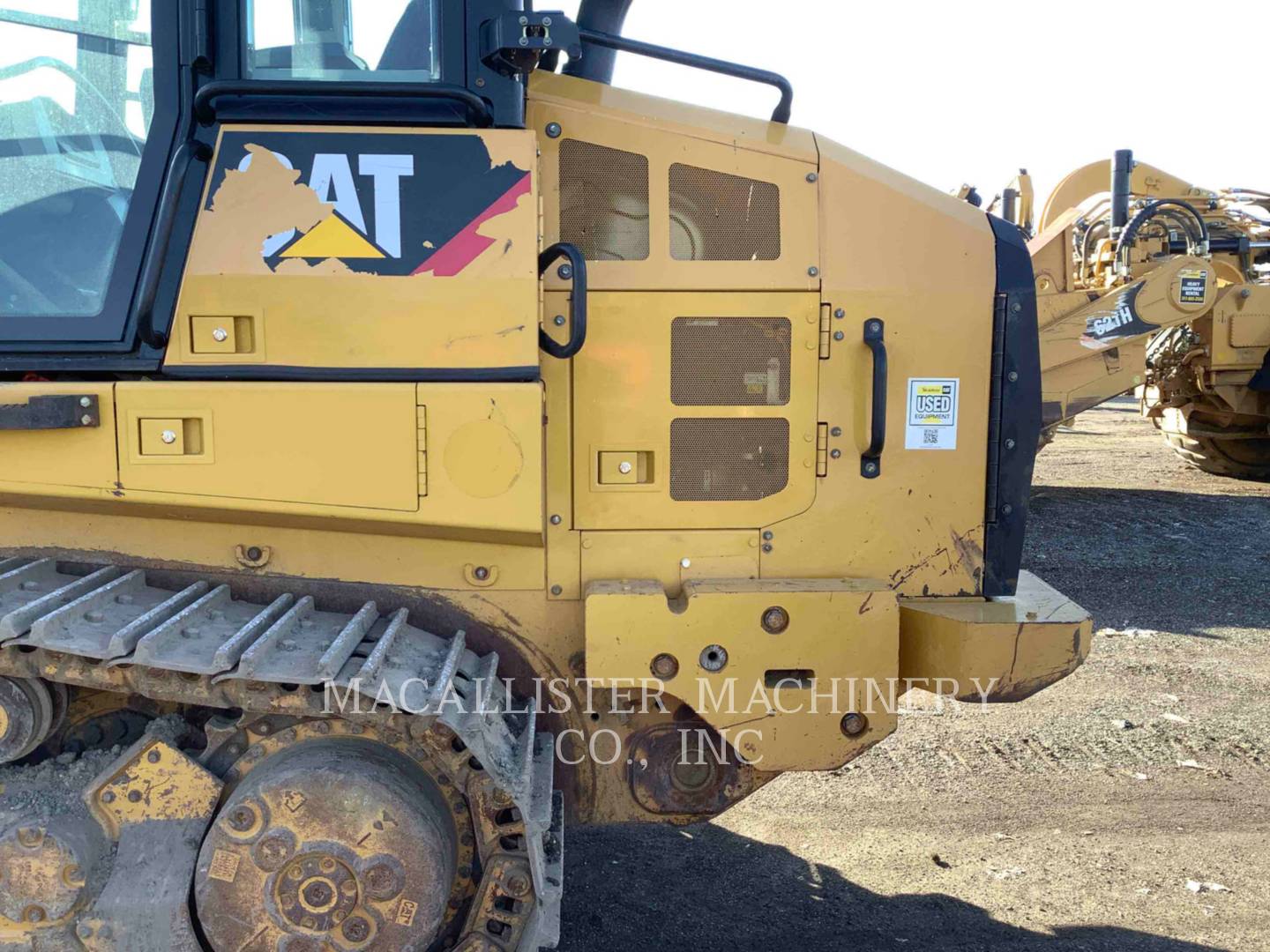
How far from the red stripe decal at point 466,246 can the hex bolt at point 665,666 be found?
1172 millimetres

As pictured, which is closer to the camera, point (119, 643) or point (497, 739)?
point (119, 643)

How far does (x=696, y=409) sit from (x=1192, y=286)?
295 inches

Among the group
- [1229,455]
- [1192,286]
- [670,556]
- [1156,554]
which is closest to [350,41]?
[670,556]

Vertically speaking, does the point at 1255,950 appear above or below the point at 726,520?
below

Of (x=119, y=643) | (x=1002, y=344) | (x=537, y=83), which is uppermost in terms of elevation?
(x=537, y=83)

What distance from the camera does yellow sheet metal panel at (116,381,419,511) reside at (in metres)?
2.52

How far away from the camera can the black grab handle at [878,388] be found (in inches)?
116

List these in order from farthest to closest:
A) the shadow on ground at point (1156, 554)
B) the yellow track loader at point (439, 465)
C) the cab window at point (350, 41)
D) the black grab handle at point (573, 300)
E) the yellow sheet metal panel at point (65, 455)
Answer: the shadow on ground at point (1156, 554) → the black grab handle at point (573, 300) → the cab window at point (350, 41) → the yellow sheet metal panel at point (65, 455) → the yellow track loader at point (439, 465)

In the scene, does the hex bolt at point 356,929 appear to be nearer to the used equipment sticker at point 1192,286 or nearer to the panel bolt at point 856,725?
the panel bolt at point 856,725

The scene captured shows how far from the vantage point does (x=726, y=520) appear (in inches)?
120

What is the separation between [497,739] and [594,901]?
1460 millimetres

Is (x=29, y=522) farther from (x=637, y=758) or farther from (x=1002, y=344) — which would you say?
(x=1002, y=344)

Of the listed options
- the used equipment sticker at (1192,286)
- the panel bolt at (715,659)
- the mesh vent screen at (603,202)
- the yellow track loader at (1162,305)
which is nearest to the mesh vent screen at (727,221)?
the mesh vent screen at (603,202)

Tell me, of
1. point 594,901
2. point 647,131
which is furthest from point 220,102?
point 594,901
